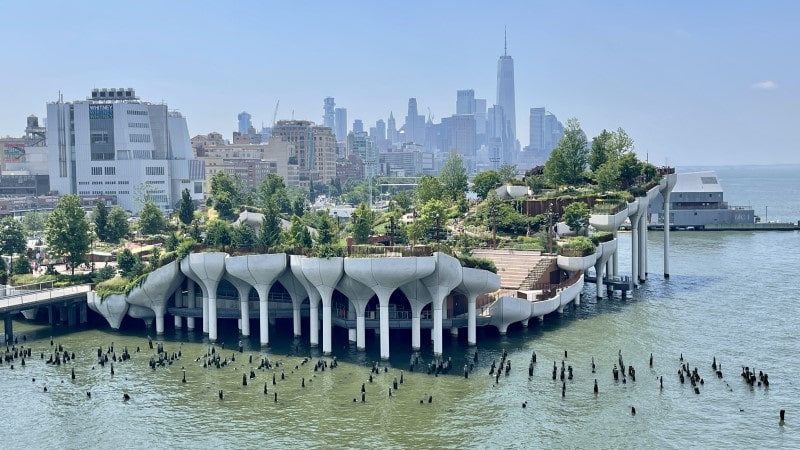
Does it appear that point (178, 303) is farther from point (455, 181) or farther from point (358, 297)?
point (455, 181)

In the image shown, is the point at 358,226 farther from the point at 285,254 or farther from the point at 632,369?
the point at 632,369

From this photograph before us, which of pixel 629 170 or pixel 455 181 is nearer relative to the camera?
pixel 629 170

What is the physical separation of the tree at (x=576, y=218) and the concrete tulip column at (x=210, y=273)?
48113mm

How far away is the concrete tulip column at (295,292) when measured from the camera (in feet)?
266

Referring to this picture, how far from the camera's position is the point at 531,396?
210ft

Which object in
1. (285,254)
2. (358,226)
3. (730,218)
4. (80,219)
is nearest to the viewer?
(285,254)

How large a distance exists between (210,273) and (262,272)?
251 inches

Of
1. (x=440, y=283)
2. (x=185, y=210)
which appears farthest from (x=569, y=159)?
(x=440, y=283)

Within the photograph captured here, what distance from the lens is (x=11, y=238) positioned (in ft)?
384

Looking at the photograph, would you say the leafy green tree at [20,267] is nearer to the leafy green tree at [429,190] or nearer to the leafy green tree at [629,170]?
the leafy green tree at [429,190]

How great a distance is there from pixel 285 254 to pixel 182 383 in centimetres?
1601

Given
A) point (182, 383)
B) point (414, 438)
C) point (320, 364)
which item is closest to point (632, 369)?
point (414, 438)

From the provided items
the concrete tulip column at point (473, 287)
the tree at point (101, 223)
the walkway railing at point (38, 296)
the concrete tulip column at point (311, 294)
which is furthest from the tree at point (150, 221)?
the concrete tulip column at point (473, 287)

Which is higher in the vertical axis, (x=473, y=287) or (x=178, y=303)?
(x=473, y=287)
